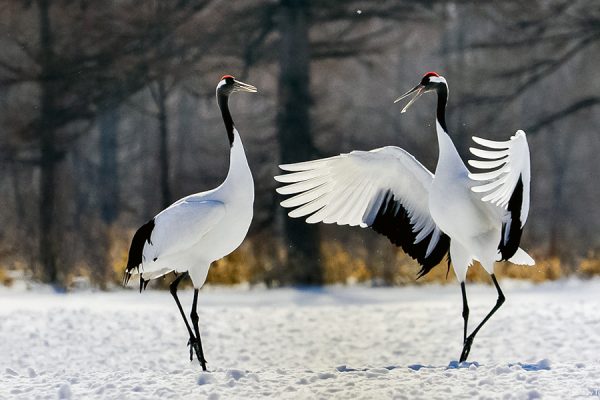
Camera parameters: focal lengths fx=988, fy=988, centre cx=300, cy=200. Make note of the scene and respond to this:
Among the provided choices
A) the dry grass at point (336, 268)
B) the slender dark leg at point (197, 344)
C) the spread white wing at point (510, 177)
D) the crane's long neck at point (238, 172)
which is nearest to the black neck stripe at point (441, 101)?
the spread white wing at point (510, 177)

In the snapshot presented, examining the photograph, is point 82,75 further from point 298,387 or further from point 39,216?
point 298,387

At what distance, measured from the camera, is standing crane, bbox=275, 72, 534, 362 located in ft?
20.0

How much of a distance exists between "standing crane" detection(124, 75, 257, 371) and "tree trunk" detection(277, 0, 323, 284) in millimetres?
6671

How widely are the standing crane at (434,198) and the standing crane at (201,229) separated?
1.19ft

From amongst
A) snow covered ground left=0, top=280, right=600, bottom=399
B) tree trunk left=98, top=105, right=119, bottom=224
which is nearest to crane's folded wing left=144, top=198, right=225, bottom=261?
snow covered ground left=0, top=280, right=600, bottom=399

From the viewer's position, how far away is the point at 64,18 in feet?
47.4

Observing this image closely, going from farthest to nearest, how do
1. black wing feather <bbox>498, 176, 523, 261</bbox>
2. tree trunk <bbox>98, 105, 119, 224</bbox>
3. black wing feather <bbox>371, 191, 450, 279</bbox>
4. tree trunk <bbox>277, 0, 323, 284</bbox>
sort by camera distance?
1. tree trunk <bbox>98, 105, 119, 224</bbox>
2. tree trunk <bbox>277, 0, 323, 284</bbox>
3. black wing feather <bbox>371, 191, 450, 279</bbox>
4. black wing feather <bbox>498, 176, 523, 261</bbox>

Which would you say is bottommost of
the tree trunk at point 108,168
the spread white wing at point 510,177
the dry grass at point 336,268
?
the dry grass at point 336,268

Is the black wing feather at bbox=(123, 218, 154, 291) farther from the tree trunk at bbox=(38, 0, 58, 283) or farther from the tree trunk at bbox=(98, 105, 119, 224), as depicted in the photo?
the tree trunk at bbox=(98, 105, 119, 224)

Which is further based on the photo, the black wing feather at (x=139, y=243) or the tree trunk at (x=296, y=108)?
the tree trunk at (x=296, y=108)

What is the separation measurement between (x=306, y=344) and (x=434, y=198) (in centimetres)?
298

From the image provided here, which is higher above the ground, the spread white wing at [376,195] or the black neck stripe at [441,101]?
the black neck stripe at [441,101]

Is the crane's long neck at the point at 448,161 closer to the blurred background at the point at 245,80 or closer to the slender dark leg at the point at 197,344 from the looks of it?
the slender dark leg at the point at 197,344

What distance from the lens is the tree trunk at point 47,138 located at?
13914mm
